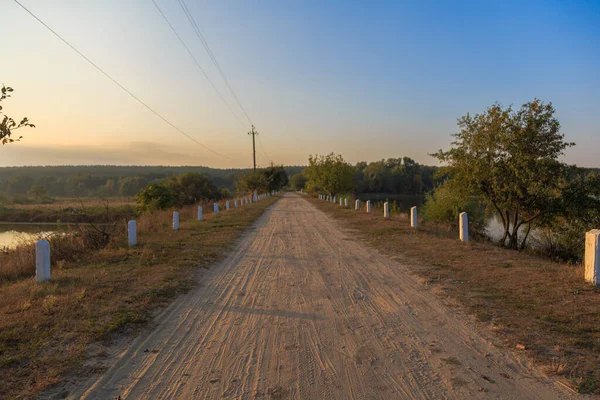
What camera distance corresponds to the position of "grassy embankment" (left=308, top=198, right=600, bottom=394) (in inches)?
143

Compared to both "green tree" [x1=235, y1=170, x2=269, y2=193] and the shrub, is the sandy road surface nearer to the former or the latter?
the shrub

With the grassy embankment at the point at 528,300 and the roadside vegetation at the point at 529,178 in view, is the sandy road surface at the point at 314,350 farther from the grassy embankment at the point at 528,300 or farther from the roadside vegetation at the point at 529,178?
the roadside vegetation at the point at 529,178

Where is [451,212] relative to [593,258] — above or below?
below

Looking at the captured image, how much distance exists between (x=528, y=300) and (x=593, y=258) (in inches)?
64.0

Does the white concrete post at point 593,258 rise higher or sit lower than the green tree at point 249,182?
lower

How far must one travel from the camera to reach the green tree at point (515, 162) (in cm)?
1222

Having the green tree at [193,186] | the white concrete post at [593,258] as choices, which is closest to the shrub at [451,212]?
the white concrete post at [593,258]

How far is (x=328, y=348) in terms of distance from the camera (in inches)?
159

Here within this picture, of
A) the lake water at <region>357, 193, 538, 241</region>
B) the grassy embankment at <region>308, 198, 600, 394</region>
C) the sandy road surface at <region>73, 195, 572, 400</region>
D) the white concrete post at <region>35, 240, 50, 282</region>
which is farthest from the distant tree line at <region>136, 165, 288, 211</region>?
the sandy road surface at <region>73, 195, 572, 400</region>

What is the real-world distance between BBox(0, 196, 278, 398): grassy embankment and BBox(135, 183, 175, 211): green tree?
52.1 feet

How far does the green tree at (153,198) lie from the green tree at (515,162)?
19.8m

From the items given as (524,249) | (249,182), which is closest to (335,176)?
(249,182)

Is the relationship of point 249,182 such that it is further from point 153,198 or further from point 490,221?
point 490,221

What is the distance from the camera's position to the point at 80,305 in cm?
528
